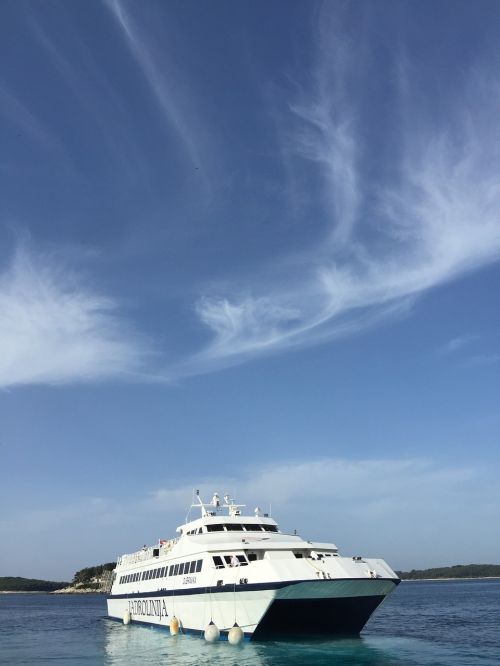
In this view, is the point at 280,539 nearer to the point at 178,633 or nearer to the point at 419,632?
the point at 178,633

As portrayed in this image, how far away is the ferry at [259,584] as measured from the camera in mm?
26562

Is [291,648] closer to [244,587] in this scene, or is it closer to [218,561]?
[244,587]

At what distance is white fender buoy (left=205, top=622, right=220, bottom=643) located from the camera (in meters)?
28.4

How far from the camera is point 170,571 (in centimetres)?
3581

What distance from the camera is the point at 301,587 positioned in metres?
25.8

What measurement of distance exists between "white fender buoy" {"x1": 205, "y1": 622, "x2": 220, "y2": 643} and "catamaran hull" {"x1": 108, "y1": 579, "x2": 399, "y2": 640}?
36 centimetres

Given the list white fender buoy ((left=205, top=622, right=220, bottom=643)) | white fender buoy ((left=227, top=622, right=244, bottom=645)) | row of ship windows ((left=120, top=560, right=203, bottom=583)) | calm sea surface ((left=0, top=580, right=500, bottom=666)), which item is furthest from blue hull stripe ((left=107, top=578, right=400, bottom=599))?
calm sea surface ((left=0, top=580, right=500, bottom=666))

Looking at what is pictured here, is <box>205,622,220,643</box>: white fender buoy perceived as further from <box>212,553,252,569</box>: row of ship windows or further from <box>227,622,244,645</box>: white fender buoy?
<box>212,553,252,569</box>: row of ship windows

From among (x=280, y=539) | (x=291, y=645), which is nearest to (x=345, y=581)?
(x=291, y=645)

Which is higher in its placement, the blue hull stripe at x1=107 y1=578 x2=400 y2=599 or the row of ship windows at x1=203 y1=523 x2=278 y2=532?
the row of ship windows at x1=203 y1=523 x2=278 y2=532

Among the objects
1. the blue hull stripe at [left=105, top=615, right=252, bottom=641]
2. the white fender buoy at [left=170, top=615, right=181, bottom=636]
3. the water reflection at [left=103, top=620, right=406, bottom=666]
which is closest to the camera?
the water reflection at [left=103, top=620, right=406, bottom=666]

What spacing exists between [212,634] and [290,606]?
467 cm

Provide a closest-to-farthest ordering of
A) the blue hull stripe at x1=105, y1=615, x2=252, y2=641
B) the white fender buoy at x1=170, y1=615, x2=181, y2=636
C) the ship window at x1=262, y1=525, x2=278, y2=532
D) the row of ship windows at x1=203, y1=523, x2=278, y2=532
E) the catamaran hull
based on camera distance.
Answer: the catamaran hull → the blue hull stripe at x1=105, y1=615, x2=252, y2=641 → the white fender buoy at x1=170, y1=615, x2=181, y2=636 → the row of ship windows at x1=203, y1=523, x2=278, y2=532 → the ship window at x1=262, y1=525, x2=278, y2=532

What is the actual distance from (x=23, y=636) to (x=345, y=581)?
32355 mm
